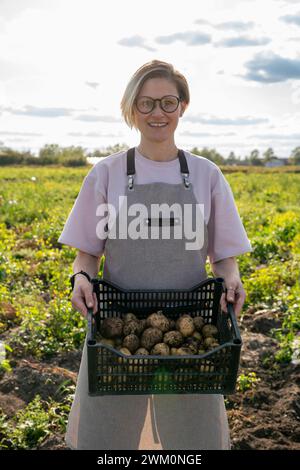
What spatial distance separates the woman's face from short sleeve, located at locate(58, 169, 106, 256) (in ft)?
0.94

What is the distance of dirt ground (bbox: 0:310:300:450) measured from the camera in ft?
9.29

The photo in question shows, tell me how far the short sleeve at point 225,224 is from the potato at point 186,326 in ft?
1.20

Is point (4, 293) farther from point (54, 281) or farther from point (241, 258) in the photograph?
point (241, 258)

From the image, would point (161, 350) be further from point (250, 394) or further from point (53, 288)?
point (53, 288)

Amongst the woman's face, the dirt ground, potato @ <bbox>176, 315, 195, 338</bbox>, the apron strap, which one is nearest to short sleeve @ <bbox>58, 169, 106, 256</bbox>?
the apron strap

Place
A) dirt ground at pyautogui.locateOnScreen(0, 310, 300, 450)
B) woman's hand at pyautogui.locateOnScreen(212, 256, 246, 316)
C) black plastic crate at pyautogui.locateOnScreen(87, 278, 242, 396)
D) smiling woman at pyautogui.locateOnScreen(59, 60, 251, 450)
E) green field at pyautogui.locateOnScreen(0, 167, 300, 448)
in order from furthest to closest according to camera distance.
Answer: green field at pyautogui.locateOnScreen(0, 167, 300, 448) < dirt ground at pyautogui.locateOnScreen(0, 310, 300, 450) < smiling woman at pyautogui.locateOnScreen(59, 60, 251, 450) < woman's hand at pyautogui.locateOnScreen(212, 256, 246, 316) < black plastic crate at pyautogui.locateOnScreen(87, 278, 242, 396)

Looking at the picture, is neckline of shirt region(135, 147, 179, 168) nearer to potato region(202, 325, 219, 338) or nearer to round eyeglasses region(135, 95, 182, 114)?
round eyeglasses region(135, 95, 182, 114)

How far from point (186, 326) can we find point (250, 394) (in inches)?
63.4

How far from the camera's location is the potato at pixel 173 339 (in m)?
1.83

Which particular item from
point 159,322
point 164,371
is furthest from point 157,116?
point 164,371

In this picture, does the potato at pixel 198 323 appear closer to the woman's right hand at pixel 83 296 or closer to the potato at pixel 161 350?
the potato at pixel 161 350

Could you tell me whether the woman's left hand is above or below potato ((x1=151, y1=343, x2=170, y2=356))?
above

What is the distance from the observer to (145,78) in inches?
77.5

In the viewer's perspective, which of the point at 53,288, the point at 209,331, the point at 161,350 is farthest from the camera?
the point at 53,288
